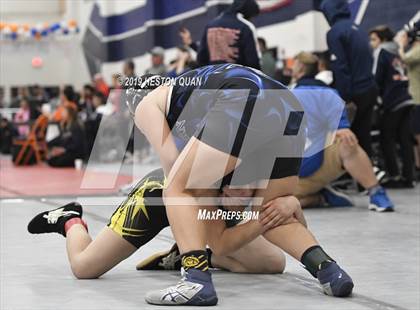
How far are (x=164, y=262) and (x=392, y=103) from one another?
4449 mm

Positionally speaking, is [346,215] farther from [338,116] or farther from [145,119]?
[145,119]

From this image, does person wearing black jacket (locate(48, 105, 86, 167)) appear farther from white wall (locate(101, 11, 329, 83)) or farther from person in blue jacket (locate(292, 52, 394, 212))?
person in blue jacket (locate(292, 52, 394, 212))

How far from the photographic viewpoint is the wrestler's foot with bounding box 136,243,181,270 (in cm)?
365

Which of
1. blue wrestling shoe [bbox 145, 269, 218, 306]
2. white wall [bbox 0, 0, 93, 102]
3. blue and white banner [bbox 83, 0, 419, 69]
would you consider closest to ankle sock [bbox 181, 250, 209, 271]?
blue wrestling shoe [bbox 145, 269, 218, 306]

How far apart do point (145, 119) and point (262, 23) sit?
9017 millimetres

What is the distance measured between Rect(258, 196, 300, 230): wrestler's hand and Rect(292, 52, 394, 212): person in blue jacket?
2518mm

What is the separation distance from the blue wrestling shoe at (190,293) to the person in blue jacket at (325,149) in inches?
112

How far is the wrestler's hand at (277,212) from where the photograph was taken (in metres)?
3.15

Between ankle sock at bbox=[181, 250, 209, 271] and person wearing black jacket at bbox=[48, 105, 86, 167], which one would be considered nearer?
ankle sock at bbox=[181, 250, 209, 271]

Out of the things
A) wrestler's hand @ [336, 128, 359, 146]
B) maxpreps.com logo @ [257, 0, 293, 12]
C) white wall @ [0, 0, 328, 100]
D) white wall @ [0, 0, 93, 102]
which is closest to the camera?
wrestler's hand @ [336, 128, 359, 146]


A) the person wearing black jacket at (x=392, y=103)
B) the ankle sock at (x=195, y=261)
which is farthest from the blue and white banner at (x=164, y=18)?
the ankle sock at (x=195, y=261)

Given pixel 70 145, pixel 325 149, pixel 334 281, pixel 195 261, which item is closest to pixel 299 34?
pixel 70 145

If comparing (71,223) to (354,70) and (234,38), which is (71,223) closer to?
(234,38)

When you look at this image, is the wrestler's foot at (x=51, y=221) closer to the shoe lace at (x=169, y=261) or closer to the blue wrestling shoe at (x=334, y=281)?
the shoe lace at (x=169, y=261)
